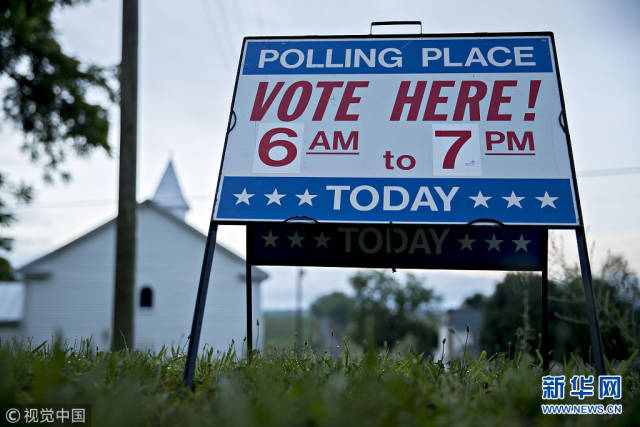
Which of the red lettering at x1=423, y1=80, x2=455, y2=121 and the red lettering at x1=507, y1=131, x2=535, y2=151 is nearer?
the red lettering at x1=507, y1=131, x2=535, y2=151

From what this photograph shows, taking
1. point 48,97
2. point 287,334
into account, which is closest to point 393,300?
point 287,334

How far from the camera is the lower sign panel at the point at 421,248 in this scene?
405 centimetres

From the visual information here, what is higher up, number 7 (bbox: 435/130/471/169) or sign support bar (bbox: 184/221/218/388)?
number 7 (bbox: 435/130/471/169)

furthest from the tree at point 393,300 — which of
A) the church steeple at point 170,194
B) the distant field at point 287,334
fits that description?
the church steeple at point 170,194

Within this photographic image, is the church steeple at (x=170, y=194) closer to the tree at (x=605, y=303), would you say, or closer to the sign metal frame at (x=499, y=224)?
the tree at (x=605, y=303)

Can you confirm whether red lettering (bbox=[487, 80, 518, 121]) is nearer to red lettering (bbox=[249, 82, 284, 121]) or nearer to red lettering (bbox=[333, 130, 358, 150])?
red lettering (bbox=[333, 130, 358, 150])

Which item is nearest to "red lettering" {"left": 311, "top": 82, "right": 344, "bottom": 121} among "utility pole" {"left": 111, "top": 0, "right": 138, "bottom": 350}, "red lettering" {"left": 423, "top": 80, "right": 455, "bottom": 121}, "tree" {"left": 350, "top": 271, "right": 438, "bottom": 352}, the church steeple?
"red lettering" {"left": 423, "top": 80, "right": 455, "bottom": 121}

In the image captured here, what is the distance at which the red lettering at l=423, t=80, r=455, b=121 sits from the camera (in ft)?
12.3

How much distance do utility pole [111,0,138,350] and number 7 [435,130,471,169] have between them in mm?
5011

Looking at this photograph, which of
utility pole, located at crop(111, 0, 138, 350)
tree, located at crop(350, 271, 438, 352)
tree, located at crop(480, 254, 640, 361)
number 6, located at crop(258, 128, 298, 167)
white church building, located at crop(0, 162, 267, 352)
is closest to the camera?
number 6, located at crop(258, 128, 298, 167)

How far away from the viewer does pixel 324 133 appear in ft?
12.2

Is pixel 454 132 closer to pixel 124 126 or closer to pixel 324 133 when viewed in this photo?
pixel 324 133

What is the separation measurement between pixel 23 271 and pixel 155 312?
7.22m

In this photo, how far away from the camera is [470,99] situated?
3762mm
